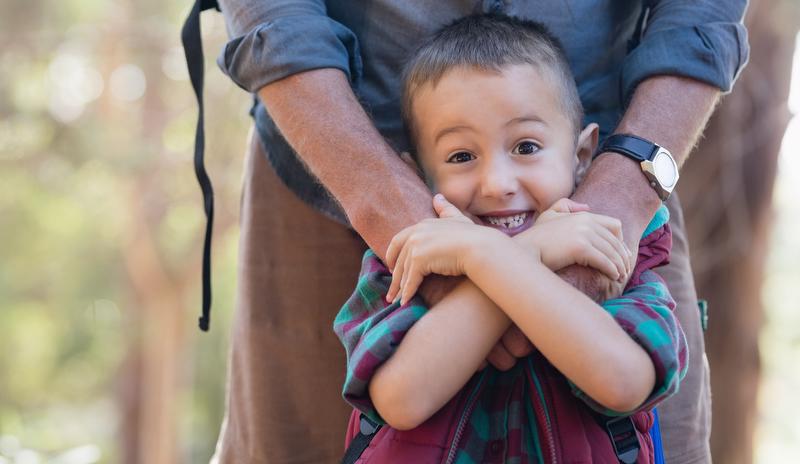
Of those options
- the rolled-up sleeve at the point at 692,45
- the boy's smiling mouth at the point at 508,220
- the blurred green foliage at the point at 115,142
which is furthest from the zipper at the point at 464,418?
the blurred green foliage at the point at 115,142

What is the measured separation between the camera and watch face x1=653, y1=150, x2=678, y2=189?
1.49 m

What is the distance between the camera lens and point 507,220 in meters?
1.46

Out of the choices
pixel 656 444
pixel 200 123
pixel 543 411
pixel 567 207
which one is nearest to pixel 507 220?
pixel 567 207

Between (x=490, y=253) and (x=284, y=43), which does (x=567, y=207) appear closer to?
(x=490, y=253)

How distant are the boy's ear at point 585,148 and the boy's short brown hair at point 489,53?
0.07ft

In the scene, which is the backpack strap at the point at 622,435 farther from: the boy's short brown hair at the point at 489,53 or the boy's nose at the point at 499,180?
the boy's short brown hair at the point at 489,53

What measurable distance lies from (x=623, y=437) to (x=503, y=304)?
0.28 m

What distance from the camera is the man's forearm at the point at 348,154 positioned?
1.42 m

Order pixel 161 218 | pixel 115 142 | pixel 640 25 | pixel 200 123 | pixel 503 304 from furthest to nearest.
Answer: pixel 161 218
pixel 115 142
pixel 200 123
pixel 640 25
pixel 503 304

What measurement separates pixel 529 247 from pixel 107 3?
26.6ft

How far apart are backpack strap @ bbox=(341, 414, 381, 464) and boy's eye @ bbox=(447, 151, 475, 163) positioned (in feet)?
1.42

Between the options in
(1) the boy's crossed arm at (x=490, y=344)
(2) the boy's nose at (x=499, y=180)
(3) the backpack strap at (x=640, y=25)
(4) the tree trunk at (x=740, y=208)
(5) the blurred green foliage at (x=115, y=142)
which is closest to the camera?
(1) the boy's crossed arm at (x=490, y=344)

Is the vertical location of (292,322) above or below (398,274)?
below

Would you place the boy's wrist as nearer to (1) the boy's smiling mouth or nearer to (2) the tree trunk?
(1) the boy's smiling mouth
